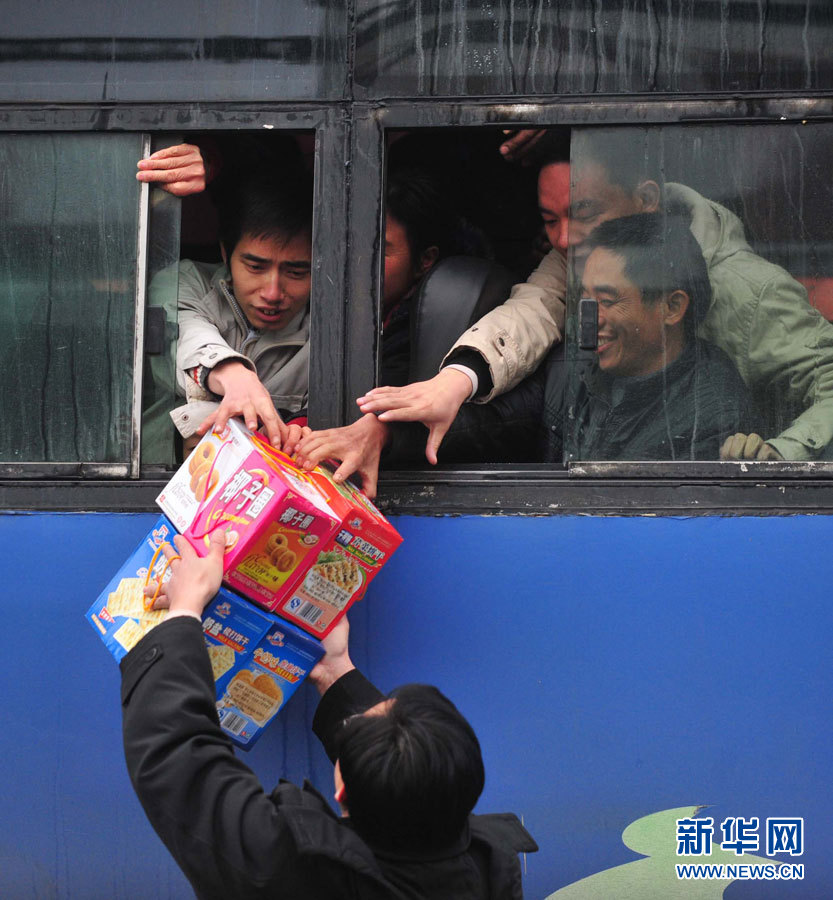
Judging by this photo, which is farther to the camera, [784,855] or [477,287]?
[477,287]

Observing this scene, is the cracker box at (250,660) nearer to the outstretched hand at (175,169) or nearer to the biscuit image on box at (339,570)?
the biscuit image on box at (339,570)

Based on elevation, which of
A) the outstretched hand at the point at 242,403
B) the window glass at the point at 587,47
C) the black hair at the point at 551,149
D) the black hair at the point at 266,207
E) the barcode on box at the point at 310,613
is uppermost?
the window glass at the point at 587,47

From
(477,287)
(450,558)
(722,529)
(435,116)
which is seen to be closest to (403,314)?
(477,287)

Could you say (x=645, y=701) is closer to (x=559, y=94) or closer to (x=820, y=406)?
(x=820, y=406)

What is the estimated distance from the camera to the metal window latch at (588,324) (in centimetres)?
251

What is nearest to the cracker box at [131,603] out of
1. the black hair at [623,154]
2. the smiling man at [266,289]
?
the smiling man at [266,289]

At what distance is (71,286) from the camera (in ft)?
8.50

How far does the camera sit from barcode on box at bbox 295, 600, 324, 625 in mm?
2141

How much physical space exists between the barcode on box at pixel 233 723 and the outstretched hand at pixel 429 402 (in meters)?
0.71

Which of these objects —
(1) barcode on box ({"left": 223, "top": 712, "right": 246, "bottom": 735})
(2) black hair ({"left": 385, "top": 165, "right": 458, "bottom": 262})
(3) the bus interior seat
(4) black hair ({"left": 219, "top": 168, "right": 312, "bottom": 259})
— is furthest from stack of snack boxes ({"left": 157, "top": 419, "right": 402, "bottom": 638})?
(2) black hair ({"left": 385, "top": 165, "right": 458, "bottom": 262})

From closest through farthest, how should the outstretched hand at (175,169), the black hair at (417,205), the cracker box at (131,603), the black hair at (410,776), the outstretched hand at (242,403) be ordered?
the black hair at (410,776) < the cracker box at (131,603) < the outstretched hand at (242,403) < the outstretched hand at (175,169) < the black hair at (417,205)

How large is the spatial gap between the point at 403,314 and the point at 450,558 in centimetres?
89

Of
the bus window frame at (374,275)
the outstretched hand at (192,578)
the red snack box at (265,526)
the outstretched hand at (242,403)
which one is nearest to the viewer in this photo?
the outstretched hand at (192,578)

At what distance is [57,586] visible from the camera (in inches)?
97.3
